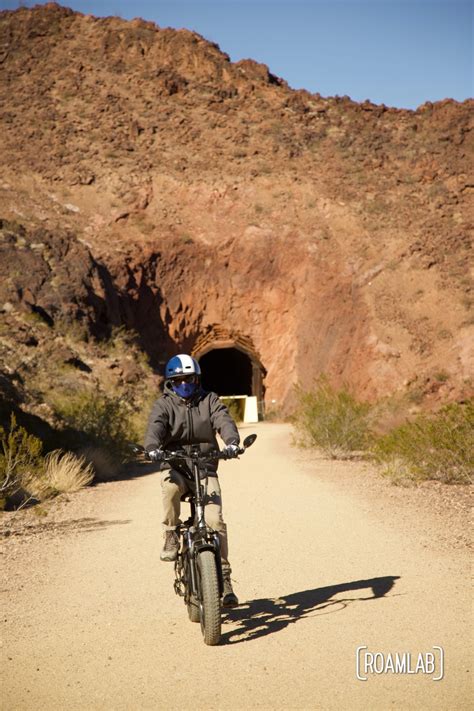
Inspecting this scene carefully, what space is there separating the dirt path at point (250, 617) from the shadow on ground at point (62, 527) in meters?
0.04

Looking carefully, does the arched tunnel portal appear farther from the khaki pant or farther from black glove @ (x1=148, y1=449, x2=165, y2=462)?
black glove @ (x1=148, y1=449, x2=165, y2=462)

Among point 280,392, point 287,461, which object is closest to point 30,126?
point 280,392

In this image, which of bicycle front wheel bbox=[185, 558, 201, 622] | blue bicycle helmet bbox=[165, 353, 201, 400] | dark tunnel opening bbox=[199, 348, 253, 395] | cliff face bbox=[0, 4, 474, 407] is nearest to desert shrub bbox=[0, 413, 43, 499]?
blue bicycle helmet bbox=[165, 353, 201, 400]

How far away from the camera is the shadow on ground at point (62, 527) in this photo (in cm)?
1048

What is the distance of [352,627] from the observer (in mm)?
5820

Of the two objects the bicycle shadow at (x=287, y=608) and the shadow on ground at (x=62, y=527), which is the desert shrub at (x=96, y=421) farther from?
the bicycle shadow at (x=287, y=608)

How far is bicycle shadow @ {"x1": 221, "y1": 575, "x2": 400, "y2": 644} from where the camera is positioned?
593 cm

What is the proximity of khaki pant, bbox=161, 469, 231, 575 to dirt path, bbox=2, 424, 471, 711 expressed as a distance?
0.75 metres

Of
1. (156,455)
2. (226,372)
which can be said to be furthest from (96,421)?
(226,372)

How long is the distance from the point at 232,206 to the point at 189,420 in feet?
127

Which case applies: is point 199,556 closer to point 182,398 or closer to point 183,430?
point 183,430

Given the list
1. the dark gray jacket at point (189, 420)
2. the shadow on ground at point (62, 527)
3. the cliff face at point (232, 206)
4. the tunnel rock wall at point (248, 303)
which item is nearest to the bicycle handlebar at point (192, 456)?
the dark gray jacket at point (189, 420)

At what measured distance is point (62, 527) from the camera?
1093 cm

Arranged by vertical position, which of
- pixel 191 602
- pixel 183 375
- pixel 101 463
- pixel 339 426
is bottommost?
pixel 101 463
